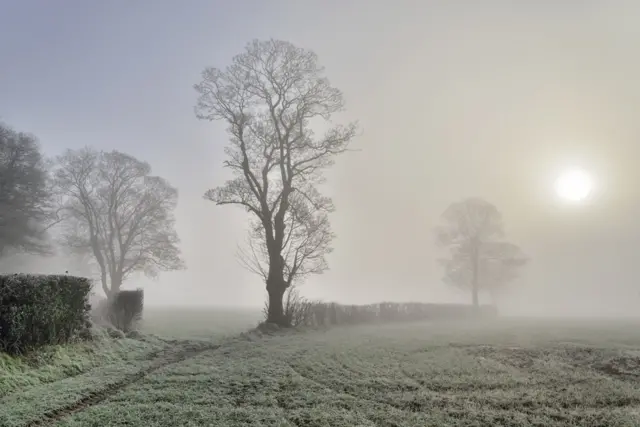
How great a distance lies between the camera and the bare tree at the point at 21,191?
28859 millimetres

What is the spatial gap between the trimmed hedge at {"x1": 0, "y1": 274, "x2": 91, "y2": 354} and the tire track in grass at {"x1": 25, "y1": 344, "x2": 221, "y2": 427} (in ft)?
9.59

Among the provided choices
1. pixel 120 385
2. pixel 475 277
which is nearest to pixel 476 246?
pixel 475 277

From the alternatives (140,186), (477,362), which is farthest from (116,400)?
(140,186)

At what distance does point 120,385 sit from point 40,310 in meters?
3.72

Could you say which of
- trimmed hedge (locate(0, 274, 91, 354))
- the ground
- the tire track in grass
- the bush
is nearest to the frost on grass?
the ground

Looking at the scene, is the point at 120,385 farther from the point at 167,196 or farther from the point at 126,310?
the point at 167,196

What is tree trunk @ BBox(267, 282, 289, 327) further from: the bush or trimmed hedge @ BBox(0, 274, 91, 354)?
trimmed hedge @ BBox(0, 274, 91, 354)

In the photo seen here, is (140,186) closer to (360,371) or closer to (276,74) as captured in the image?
(276,74)

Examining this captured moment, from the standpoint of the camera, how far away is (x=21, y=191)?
29781mm

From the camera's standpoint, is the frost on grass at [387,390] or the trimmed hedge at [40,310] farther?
the trimmed hedge at [40,310]

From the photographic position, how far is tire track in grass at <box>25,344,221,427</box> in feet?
25.4

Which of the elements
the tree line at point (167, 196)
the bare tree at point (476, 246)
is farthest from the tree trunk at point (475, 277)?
the tree line at point (167, 196)

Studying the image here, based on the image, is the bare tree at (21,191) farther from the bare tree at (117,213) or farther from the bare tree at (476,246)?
the bare tree at (476,246)

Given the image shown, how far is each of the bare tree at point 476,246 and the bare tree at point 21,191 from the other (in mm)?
39913
